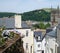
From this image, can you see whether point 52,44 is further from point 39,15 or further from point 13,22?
point 39,15

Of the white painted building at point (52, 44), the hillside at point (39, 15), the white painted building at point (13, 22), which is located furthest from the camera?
the hillside at point (39, 15)

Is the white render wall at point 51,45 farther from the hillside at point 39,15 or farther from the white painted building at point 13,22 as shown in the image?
the hillside at point 39,15

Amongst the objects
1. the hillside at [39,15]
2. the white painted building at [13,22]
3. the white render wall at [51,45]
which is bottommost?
the hillside at [39,15]

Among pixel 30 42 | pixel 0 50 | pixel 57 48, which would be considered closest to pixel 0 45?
pixel 0 50

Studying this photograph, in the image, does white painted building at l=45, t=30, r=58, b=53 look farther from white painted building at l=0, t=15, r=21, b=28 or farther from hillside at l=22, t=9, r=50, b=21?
hillside at l=22, t=9, r=50, b=21

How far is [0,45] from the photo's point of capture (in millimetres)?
6035

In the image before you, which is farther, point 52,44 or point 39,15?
point 39,15

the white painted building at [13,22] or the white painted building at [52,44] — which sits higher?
the white painted building at [13,22]

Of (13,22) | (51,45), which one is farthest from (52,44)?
(13,22)

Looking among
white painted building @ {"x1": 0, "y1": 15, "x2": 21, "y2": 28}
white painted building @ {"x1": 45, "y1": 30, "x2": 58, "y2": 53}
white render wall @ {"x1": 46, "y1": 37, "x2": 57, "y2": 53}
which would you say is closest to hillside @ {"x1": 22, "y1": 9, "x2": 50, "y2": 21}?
white painted building @ {"x1": 0, "y1": 15, "x2": 21, "y2": 28}

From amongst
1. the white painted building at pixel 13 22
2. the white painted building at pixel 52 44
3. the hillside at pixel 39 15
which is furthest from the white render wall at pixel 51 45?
the hillside at pixel 39 15

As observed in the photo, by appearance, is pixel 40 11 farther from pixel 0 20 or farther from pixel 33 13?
pixel 0 20

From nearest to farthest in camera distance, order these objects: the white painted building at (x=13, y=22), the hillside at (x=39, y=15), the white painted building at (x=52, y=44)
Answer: the white painted building at (x=52, y=44)
the white painted building at (x=13, y=22)
the hillside at (x=39, y=15)

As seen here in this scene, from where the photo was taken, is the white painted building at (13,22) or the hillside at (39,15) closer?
the white painted building at (13,22)
